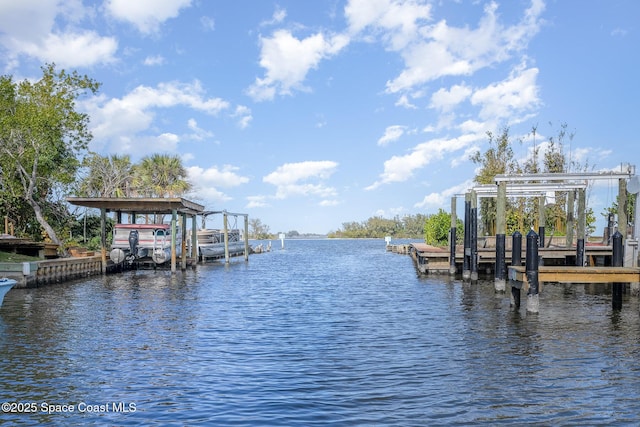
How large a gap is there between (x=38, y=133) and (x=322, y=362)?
29.6 m

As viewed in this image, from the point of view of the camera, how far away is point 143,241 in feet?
124

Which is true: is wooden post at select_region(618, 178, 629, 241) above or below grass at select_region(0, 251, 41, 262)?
above

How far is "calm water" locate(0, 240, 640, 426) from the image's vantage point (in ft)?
28.2

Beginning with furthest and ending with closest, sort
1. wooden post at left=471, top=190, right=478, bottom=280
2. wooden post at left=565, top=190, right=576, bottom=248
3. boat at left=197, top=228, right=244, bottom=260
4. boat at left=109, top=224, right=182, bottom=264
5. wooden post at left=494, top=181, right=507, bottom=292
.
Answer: boat at left=197, top=228, right=244, bottom=260, boat at left=109, top=224, right=182, bottom=264, wooden post at left=565, top=190, right=576, bottom=248, wooden post at left=471, top=190, right=478, bottom=280, wooden post at left=494, top=181, right=507, bottom=292

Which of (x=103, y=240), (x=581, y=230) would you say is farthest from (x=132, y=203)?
(x=581, y=230)

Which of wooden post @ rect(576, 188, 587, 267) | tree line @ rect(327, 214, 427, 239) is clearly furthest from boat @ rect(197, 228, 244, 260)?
tree line @ rect(327, 214, 427, 239)

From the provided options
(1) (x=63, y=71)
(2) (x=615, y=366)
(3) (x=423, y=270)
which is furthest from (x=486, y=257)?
(1) (x=63, y=71)

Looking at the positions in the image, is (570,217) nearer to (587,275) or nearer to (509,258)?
(509,258)

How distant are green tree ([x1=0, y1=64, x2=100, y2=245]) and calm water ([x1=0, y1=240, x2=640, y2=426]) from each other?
Result: 16.4m

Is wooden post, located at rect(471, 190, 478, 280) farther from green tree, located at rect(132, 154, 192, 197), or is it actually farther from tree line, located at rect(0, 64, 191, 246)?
green tree, located at rect(132, 154, 192, 197)

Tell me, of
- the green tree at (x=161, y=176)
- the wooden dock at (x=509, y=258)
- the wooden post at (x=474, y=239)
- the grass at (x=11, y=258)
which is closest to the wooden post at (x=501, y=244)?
the wooden post at (x=474, y=239)

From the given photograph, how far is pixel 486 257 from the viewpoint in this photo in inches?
1102

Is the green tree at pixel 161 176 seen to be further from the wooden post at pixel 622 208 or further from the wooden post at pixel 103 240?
the wooden post at pixel 622 208

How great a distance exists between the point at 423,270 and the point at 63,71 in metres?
25.3
